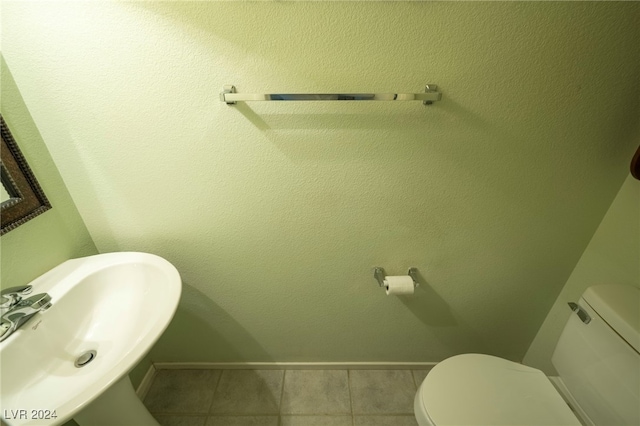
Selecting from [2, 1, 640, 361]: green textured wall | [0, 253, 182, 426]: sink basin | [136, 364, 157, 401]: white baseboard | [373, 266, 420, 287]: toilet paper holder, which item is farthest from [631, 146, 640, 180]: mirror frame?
[136, 364, 157, 401]: white baseboard

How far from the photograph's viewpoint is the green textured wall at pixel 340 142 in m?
0.68

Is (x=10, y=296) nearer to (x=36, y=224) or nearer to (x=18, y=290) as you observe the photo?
(x=18, y=290)

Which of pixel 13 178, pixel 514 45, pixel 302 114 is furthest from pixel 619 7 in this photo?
pixel 13 178

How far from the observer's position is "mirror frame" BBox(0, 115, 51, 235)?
689 millimetres

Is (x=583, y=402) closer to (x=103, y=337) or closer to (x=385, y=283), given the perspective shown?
(x=385, y=283)

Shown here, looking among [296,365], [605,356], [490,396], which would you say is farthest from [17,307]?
[605,356]

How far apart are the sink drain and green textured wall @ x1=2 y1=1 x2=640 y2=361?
374 mm

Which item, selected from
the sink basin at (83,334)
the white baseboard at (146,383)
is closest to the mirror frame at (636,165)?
the sink basin at (83,334)

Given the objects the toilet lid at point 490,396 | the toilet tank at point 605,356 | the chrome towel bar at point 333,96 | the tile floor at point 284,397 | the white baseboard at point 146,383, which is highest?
the chrome towel bar at point 333,96

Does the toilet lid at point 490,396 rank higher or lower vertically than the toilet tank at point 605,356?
lower

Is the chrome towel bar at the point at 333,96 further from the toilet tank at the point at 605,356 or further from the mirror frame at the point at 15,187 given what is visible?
the toilet tank at the point at 605,356

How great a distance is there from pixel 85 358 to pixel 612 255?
180 centimetres

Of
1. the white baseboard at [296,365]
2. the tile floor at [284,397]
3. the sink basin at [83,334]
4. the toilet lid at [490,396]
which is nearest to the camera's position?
the sink basin at [83,334]

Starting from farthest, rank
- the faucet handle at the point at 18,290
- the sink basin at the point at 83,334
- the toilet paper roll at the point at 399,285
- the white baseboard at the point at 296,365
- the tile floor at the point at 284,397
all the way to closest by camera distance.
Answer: the white baseboard at the point at 296,365
the tile floor at the point at 284,397
the toilet paper roll at the point at 399,285
the faucet handle at the point at 18,290
the sink basin at the point at 83,334
